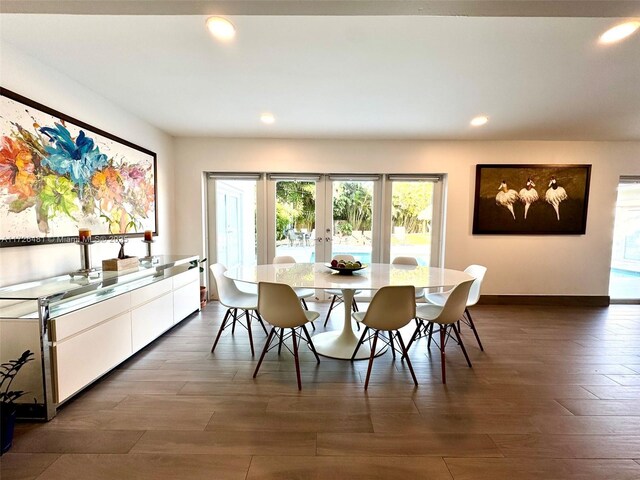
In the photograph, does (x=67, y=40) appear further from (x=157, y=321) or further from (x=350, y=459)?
(x=350, y=459)

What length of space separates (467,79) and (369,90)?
0.83 meters

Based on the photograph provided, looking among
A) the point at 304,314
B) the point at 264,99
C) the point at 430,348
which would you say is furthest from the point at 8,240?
the point at 430,348

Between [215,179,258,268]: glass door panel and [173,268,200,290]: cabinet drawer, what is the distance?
738 millimetres

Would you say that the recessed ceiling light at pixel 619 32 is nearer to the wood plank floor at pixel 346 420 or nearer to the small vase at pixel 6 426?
the wood plank floor at pixel 346 420

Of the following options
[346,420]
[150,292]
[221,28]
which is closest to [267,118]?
[221,28]

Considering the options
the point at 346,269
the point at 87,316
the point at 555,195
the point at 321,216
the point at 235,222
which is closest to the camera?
the point at 87,316

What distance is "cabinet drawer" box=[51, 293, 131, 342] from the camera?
165 centimetres

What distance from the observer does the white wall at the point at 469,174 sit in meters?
3.95

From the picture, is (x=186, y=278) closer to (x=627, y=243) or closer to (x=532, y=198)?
(x=532, y=198)

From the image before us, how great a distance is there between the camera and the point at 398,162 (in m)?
4.02

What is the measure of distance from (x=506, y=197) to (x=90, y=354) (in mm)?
5032

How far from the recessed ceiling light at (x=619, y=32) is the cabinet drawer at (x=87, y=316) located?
3.94 m

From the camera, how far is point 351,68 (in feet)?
7.14

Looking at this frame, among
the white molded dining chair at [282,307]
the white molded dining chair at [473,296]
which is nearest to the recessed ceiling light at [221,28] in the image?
the white molded dining chair at [282,307]
